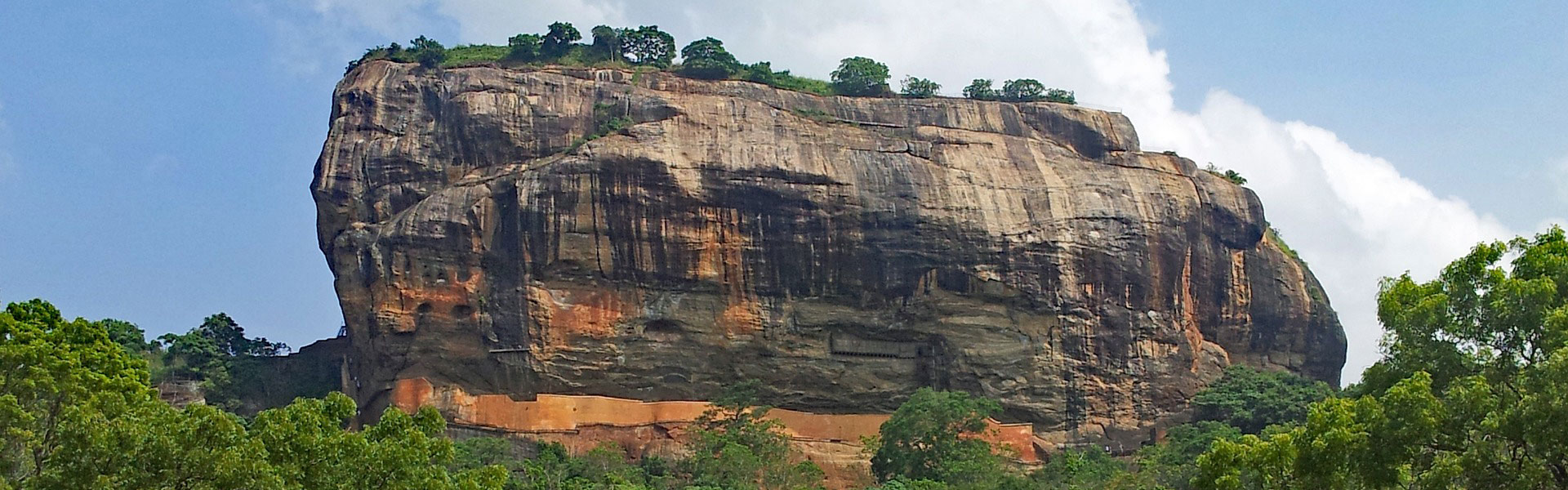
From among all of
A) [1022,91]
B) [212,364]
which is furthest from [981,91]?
[212,364]

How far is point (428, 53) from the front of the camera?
39906 mm

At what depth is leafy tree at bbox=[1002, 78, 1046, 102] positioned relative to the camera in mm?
43469

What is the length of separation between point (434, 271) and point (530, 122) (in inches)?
174

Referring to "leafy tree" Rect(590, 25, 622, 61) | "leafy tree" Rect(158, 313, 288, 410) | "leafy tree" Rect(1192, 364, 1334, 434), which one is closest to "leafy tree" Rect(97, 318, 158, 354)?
"leafy tree" Rect(158, 313, 288, 410)

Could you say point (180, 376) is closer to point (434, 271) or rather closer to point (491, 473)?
point (434, 271)

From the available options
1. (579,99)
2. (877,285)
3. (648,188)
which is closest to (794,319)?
(877,285)

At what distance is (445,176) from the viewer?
37656mm

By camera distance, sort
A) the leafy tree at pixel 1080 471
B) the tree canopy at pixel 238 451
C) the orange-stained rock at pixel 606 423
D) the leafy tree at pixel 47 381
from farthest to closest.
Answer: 1. the orange-stained rock at pixel 606 423
2. the leafy tree at pixel 1080 471
3. the leafy tree at pixel 47 381
4. the tree canopy at pixel 238 451

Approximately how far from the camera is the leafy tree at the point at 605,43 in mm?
41781

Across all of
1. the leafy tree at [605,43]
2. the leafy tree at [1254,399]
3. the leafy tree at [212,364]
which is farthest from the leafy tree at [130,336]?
the leafy tree at [1254,399]

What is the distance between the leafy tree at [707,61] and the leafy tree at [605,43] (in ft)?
5.64

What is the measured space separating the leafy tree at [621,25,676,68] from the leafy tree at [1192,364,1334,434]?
51.8 ft

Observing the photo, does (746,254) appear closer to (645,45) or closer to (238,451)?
(645,45)

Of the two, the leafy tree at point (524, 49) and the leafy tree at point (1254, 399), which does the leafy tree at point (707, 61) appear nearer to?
the leafy tree at point (524, 49)
